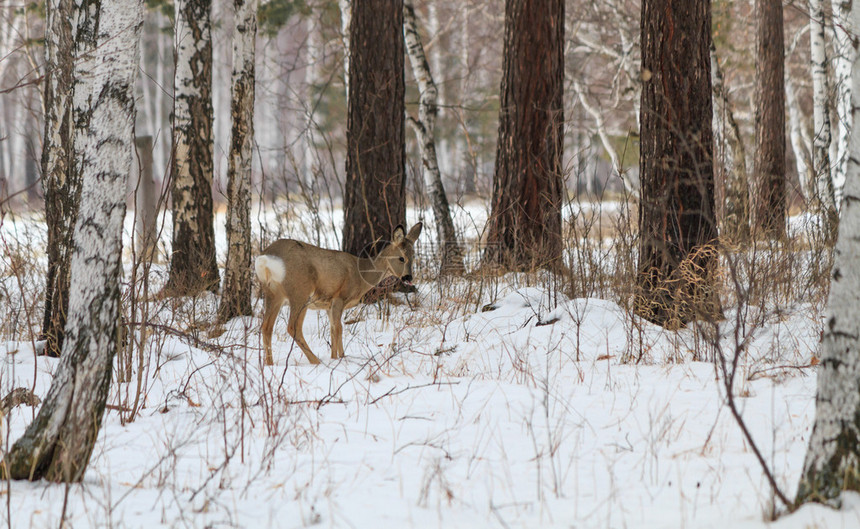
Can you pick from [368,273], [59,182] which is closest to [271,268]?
[368,273]

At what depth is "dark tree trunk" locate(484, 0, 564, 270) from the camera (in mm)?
9773

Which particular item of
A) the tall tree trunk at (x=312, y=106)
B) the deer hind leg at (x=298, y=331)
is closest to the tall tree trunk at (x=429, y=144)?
the tall tree trunk at (x=312, y=106)

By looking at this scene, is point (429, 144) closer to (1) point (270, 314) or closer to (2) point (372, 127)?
(2) point (372, 127)

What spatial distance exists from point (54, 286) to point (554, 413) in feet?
14.0

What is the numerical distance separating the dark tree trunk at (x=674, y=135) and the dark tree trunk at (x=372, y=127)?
2.90 meters

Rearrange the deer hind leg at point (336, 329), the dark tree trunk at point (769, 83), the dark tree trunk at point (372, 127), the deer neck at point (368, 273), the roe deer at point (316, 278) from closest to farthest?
the roe deer at point (316, 278), the deer hind leg at point (336, 329), the deer neck at point (368, 273), the dark tree trunk at point (372, 127), the dark tree trunk at point (769, 83)

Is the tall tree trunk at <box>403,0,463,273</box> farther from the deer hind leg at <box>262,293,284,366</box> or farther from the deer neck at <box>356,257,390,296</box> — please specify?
the deer hind leg at <box>262,293,284,366</box>

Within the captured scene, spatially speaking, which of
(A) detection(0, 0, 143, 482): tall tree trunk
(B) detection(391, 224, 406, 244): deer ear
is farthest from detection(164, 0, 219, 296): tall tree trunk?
(A) detection(0, 0, 143, 482): tall tree trunk

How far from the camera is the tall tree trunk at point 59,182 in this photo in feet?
21.2

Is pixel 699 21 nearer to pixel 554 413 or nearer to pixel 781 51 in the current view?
pixel 554 413

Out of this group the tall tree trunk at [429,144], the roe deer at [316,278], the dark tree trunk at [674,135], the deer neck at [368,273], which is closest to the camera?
the roe deer at [316,278]

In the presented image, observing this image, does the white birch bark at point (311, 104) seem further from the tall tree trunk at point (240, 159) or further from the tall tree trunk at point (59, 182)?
the tall tree trunk at point (59, 182)

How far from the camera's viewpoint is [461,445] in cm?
411

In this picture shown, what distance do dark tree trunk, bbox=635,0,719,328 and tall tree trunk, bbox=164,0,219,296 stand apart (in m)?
4.70
